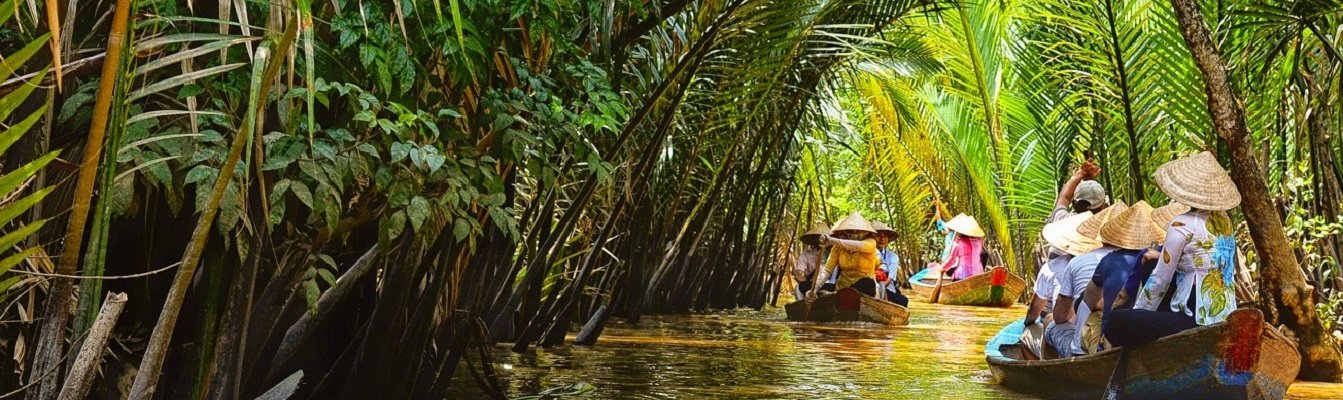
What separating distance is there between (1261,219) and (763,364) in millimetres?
3165

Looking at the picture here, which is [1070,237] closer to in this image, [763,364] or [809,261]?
[763,364]

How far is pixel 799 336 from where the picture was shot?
39.4 feet

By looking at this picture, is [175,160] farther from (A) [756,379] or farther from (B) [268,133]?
(A) [756,379]

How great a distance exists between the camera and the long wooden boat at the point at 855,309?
1380cm

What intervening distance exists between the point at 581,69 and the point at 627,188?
1.80m

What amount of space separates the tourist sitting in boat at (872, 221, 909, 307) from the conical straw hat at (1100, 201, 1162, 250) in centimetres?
872

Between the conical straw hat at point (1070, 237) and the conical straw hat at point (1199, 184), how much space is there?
4.71 ft

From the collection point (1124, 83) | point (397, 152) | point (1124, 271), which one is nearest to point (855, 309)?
point (1124, 83)

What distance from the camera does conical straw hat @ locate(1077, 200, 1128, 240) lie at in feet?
23.7

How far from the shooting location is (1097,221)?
7375 mm

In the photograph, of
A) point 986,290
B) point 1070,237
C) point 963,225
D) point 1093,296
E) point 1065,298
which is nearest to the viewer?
point 1093,296

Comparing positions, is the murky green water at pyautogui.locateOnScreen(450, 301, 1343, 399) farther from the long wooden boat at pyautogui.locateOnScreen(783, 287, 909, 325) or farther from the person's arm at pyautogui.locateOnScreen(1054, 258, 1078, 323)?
the person's arm at pyautogui.locateOnScreen(1054, 258, 1078, 323)

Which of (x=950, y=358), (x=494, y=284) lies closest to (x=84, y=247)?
(x=494, y=284)

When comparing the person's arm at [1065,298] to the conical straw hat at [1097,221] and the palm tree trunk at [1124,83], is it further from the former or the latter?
the palm tree trunk at [1124,83]
